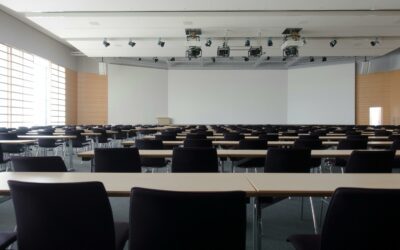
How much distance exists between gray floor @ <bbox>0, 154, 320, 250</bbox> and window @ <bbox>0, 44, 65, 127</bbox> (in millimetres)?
9951

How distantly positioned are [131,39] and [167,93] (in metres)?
6.88

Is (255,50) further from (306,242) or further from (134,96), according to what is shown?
(306,242)

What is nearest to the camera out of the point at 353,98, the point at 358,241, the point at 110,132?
the point at 358,241

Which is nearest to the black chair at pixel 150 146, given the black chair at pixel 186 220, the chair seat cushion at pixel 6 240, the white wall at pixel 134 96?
the chair seat cushion at pixel 6 240

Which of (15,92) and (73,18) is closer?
(73,18)

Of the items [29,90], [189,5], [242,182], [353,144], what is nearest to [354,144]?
[353,144]

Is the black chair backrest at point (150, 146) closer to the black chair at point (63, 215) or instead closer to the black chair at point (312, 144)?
the black chair at point (312, 144)

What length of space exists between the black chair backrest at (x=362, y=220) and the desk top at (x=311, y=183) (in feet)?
1.35

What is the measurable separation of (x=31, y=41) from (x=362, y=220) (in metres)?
15.7

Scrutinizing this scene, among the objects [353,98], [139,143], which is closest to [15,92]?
[139,143]

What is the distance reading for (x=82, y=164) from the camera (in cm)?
859

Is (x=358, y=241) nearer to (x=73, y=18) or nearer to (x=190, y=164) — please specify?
(x=190, y=164)

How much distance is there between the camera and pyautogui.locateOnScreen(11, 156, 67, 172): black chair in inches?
107

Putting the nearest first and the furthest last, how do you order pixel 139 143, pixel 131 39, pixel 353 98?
pixel 139 143 → pixel 131 39 → pixel 353 98
